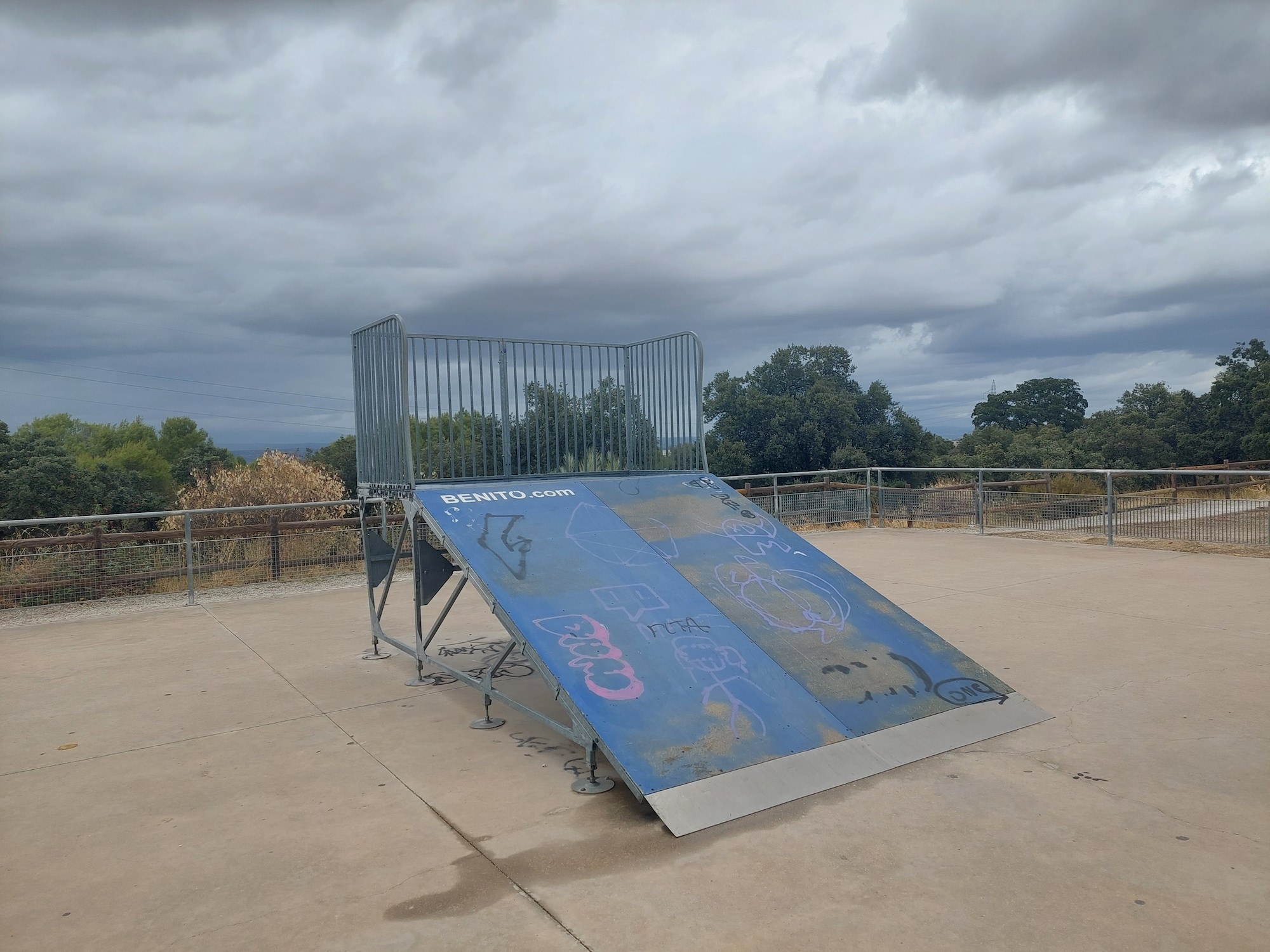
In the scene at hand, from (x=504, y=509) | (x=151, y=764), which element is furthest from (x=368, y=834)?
(x=504, y=509)

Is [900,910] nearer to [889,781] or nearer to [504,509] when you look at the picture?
[889,781]

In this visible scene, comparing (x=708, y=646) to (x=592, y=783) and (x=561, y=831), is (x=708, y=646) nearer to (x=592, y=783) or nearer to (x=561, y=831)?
(x=592, y=783)

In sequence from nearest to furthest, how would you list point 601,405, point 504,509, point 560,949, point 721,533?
point 560,949
point 504,509
point 721,533
point 601,405

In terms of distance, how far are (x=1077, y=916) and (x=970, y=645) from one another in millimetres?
4726

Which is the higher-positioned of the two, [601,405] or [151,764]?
[601,405]

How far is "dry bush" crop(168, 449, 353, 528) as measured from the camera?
17.6 metres

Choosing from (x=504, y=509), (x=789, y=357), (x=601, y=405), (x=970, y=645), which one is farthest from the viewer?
(x=789, y=357)

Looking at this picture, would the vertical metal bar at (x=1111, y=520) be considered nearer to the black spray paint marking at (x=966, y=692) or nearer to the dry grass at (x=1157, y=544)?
the dry grass at (x=1157, y=544)

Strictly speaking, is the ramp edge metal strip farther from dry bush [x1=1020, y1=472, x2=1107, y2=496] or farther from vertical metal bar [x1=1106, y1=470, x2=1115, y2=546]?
dry bush [x1=1020, y1=472, x2=1107, y2=496]

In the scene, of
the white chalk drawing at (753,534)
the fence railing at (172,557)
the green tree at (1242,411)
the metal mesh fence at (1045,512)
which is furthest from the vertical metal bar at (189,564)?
the green tree at (1242,411)

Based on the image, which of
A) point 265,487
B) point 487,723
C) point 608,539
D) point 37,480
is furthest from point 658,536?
point 37,480

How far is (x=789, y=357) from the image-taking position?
4419cm

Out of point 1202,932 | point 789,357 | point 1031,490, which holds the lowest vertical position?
point 1202,932

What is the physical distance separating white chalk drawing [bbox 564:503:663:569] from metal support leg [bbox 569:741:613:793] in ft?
6.09
